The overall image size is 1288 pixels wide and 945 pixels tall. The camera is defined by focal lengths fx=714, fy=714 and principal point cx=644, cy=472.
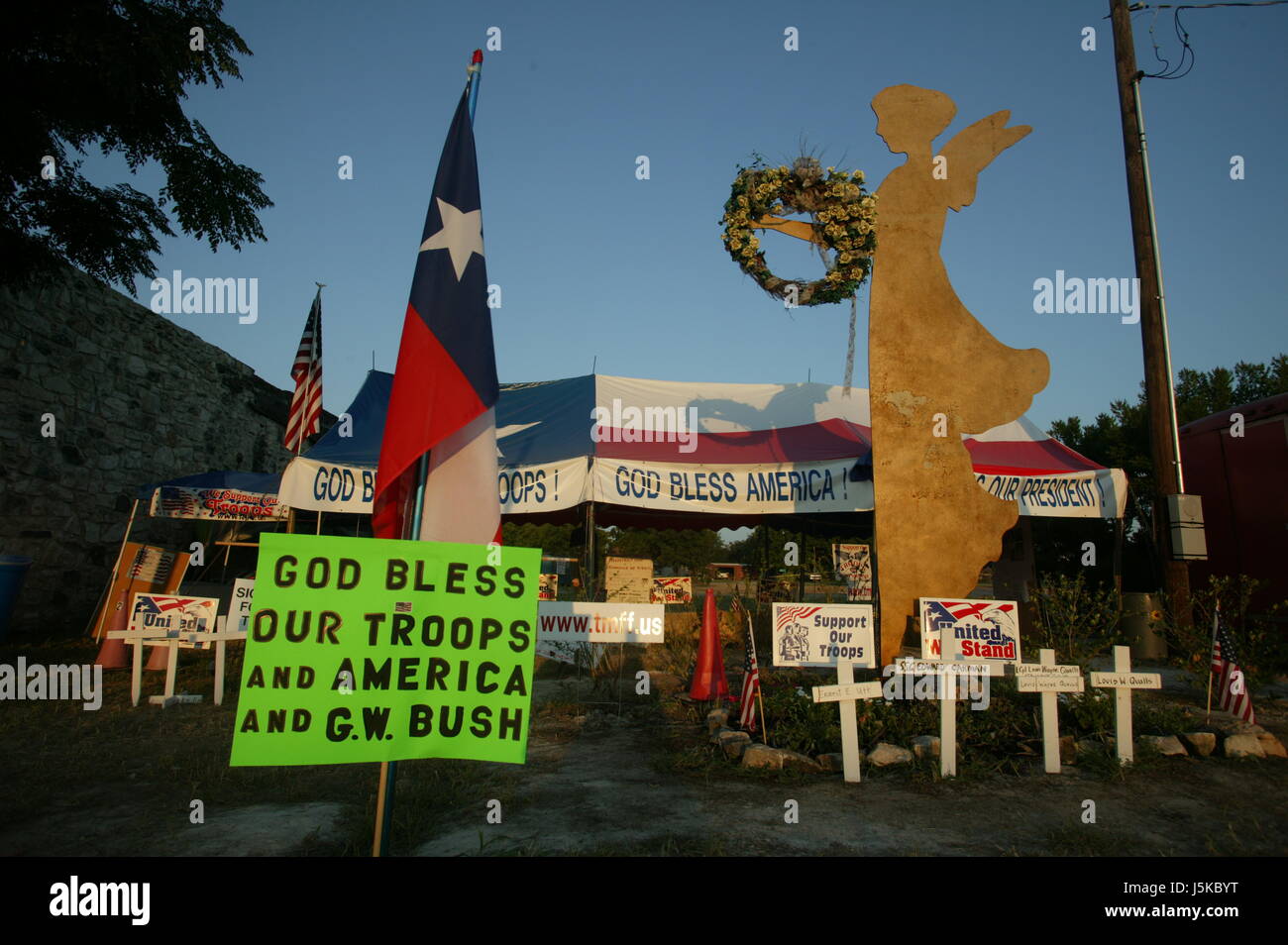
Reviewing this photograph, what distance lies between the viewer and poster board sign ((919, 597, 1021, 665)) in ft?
18.1

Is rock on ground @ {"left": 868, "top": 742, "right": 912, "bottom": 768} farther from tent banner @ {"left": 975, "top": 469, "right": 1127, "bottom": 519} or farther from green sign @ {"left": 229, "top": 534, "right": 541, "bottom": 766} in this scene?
tent banner @ {"left": 975, "top": 469, "right": 1127, "bottom": 519}

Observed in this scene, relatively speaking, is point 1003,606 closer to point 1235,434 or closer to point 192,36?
point 1235,434

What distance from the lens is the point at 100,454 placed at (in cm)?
1149

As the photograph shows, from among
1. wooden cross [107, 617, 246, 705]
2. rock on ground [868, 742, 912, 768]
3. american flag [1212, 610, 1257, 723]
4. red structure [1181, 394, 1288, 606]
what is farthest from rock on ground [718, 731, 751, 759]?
red structure [1181, 394, 1288, 606]

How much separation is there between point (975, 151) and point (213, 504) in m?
11.1

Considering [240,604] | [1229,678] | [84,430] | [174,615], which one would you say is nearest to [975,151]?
[1229,678]

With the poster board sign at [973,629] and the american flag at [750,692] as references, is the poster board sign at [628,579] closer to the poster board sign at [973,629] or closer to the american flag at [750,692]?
the american flag at [750,692]

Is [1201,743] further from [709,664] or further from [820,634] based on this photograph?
[709,664]

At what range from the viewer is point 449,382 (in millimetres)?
3600
